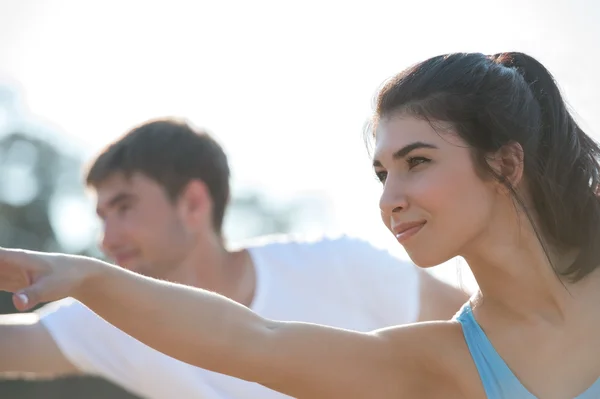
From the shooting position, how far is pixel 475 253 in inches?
149

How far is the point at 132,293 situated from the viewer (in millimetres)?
3309

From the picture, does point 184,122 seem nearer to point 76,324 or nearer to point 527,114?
point 76,324

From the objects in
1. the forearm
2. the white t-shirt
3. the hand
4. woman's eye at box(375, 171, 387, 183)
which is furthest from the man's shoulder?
the hand

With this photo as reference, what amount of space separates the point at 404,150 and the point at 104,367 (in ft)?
7.67

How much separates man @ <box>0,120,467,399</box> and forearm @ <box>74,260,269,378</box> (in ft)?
5.40

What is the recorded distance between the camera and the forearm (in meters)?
3.27

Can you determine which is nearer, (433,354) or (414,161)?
(414,161)

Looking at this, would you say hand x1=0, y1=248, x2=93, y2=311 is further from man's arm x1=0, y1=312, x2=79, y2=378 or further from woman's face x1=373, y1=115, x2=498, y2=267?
man's arm x1=0, y1=312, x2=79, y2=378

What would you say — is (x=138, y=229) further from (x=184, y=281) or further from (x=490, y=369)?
(x=490, y=369)

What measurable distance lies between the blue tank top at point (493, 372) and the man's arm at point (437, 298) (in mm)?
1547

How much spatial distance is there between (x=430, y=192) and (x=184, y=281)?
8.57ft

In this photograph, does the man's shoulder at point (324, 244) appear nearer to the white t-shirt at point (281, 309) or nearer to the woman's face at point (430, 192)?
the white t-shirt at point (281, 309)

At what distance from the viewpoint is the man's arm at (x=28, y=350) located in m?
4.87

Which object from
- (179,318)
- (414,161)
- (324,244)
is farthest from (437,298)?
(179,318)
